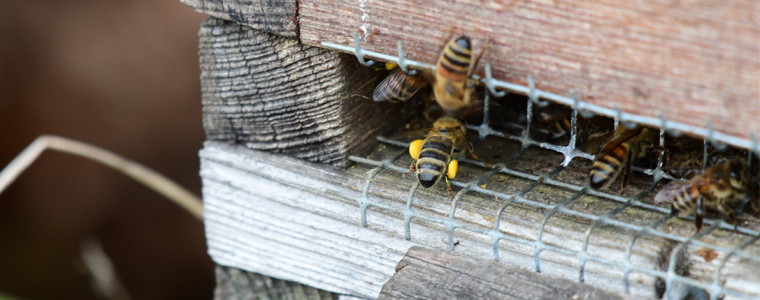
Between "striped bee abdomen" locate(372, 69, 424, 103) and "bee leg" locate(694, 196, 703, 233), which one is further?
"striped bee abdomen" locate(372, 69, 424, 103)

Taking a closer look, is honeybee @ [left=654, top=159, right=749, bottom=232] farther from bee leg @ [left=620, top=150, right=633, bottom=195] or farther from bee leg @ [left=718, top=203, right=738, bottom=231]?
bee leg @ [left=620, top=150, right=633, bottom=195]

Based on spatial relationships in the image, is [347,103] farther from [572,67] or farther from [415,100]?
[572,67]

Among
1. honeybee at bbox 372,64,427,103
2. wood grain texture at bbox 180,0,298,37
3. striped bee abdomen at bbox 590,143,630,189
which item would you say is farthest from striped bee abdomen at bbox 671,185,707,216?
wood grain texture at bbox 180,0,298,37

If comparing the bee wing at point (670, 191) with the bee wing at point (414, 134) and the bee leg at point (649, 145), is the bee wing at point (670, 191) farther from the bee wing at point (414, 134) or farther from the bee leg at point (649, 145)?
the bee wing at point (414, 134)

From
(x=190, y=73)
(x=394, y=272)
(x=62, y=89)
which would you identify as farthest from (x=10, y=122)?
(x=394, y=272)

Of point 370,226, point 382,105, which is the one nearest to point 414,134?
point 382,105

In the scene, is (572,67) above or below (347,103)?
above

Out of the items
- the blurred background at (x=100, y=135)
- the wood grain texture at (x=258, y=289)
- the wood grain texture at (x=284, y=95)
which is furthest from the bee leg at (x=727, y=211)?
the blurred background at (x=100, y=135)
